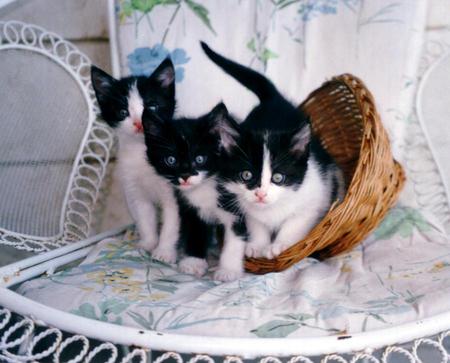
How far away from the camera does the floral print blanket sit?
95 centimetres

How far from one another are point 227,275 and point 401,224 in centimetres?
54

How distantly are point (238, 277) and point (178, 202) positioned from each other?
0.25 metres

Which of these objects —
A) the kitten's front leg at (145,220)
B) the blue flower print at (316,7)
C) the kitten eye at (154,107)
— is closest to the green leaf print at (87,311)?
the kitten's front leg at (145,220)

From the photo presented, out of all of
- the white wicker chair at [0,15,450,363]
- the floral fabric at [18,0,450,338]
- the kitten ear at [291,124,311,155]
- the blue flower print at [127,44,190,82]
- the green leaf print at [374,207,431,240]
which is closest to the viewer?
the white wicker chair at [0,15,450,363]

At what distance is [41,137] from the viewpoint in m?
1.54

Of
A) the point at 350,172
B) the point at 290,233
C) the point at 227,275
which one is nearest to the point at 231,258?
the point at 227,275

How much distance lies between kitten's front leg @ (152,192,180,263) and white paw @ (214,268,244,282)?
→ 0.50 feet

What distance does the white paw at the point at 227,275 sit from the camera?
3.97 feet

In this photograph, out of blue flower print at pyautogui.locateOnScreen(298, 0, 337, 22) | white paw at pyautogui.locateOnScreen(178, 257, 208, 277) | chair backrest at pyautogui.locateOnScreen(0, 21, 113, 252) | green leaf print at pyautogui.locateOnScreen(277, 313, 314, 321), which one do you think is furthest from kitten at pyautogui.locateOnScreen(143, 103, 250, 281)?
blue flower print at pyautogui.locateOnScreen(298, 0, 337, 22)

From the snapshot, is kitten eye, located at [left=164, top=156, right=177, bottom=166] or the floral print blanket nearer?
the floral print blanket

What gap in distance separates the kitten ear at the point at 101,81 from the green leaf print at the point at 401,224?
30.9 inches

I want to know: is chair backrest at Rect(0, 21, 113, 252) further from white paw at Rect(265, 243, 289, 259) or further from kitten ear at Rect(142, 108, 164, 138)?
white paw at Rect(265, 243, 289, 259)

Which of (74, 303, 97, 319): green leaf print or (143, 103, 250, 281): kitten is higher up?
(143, 103, 250, 281): kitten

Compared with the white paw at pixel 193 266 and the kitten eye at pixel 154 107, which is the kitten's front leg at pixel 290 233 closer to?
the white paw at pixel 193 266
